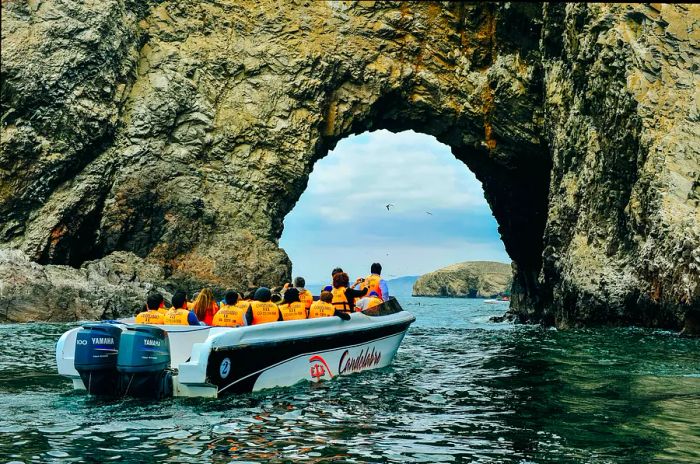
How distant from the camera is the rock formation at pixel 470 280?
13576 centimetres

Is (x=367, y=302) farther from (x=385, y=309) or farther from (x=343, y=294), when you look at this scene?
(x=343, y=294)

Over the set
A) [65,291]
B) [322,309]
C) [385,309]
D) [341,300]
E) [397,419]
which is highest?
[65,291]

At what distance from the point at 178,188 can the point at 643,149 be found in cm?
2341

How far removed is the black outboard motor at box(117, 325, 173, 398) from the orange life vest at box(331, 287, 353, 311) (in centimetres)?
466

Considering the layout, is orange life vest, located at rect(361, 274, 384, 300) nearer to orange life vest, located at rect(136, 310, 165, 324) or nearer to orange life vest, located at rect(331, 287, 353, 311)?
orange life vest, located at rect(331, 287, 353, 311)

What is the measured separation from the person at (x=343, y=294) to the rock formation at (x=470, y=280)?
120 m

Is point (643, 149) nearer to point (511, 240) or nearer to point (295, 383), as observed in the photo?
point (295, 383)

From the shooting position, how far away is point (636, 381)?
11.9 m

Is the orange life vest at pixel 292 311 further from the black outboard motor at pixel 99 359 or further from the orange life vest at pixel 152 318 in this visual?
the black outboard motor at pixel 99 359

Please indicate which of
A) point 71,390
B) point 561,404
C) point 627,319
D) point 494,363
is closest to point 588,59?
point 627,319

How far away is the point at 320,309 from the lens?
12.7 metres

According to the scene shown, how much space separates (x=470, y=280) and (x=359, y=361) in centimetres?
12701

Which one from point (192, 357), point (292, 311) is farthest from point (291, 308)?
point (192, 357)

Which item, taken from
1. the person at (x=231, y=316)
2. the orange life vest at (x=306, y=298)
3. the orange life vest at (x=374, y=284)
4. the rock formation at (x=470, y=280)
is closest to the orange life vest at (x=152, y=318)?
the person at (x=231, y=316)
